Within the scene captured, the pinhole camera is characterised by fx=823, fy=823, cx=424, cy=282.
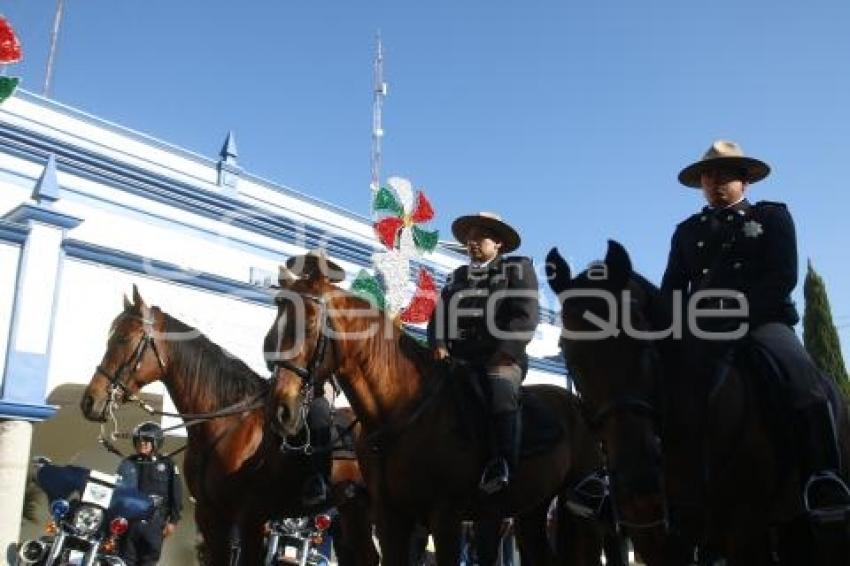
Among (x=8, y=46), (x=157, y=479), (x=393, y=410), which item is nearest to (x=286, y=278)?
(x=393, y=410)

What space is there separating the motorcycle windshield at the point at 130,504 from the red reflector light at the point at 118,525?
116 mm

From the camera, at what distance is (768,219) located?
415 cm

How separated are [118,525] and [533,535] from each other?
4126 millimetres

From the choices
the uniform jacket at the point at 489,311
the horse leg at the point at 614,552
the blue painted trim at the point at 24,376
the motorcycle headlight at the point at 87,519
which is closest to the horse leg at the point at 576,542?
the horse leg at the point at 614,552

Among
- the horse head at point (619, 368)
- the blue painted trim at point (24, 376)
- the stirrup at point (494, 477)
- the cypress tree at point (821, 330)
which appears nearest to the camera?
the horse head at point (619, 368)

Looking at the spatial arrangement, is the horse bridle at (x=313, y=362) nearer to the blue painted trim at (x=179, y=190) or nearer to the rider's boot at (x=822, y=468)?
the rider's boot at (x=822, y=468)

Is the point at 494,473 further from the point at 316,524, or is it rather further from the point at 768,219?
the point at 316,524

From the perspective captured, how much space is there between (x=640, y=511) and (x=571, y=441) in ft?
9.87

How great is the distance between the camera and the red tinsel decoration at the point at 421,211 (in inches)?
674

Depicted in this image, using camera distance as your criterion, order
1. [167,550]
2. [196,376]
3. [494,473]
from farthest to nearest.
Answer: [167,550]
[196,376]
[494,473]

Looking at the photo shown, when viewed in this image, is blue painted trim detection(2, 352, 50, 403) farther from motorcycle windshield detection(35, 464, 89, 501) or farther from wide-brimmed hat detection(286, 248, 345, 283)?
wide-brimmed hat detection(286, 248, 345, 283)

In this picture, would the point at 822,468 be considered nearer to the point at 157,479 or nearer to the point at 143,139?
the point at 157,479

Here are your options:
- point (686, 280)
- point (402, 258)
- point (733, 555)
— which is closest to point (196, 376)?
point (686, 280)

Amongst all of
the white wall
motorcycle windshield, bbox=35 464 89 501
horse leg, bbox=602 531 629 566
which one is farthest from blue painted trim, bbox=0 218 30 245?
horse leg, bbox=602 531 629 566
